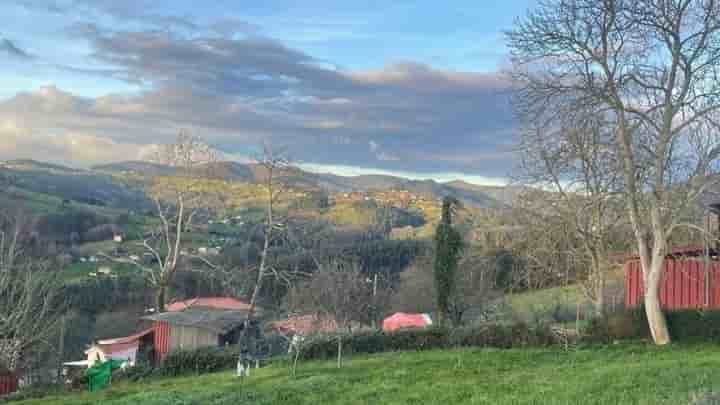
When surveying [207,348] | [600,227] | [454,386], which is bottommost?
[207,348]

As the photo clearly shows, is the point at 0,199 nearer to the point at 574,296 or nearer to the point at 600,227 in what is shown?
the point at 574,296

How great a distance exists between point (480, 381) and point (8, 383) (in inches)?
983

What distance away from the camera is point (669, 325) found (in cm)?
2234

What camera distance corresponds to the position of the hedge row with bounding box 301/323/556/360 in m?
23.8

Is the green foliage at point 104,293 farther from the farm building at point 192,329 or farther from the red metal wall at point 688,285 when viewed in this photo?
the red metal wall at point 688,285

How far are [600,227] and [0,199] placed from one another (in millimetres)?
107604

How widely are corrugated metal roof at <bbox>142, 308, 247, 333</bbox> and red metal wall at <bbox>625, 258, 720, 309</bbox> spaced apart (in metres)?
23.2

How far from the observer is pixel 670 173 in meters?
22.5

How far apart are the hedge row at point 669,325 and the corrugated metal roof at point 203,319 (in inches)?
951

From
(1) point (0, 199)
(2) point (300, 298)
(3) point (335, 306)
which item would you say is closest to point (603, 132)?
(3) point (335, 306)

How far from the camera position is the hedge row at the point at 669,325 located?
71.2 feet

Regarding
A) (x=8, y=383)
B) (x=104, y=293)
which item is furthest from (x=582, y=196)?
(x=104, y=293)

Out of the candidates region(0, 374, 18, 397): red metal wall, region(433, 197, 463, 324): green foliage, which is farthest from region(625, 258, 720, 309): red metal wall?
region(0, 374, 18, 397): red metal wall

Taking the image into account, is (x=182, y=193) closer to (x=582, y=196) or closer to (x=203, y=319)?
(x=203, y=319)
